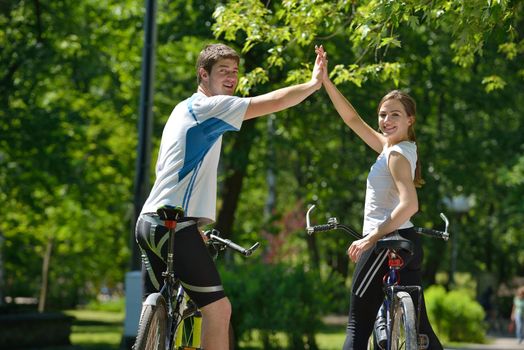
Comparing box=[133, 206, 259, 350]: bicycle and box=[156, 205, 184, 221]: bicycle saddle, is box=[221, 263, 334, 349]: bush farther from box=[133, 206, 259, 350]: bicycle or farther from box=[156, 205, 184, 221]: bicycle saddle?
box=[156, 205, 184, 221]: bicycle saddle

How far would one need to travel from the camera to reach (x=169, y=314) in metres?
4.96

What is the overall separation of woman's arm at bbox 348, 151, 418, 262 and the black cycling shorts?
3.14ft

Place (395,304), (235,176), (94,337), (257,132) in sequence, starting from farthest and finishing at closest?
(94,337) < (235,176) < (257,132) < (395,304)

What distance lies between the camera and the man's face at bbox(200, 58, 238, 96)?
5180mm

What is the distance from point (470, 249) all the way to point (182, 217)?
143 feet

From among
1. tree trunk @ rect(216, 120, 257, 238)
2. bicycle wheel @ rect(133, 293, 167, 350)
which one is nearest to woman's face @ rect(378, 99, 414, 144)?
bicycle wheel @ rect(133, 293, 167, 350)

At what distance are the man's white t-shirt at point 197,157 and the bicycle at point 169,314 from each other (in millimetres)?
130

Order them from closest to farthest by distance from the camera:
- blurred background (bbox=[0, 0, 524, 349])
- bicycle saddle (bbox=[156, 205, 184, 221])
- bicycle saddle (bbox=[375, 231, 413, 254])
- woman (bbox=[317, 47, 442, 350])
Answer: bicycle saddle (bbox=[156, 205, 184, 221]) < bicycle saddle (bbox=[375, 231, 413, 254]) < woman (bbox=[317, 47, 442, 350]) < blurred background (bbox=[0, 0, 524, 349])

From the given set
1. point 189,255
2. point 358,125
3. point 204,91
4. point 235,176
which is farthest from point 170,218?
point 235,176

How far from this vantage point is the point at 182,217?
487 cm

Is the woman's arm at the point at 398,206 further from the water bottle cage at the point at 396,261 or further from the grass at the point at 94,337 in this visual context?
the grass at the point at 94,337

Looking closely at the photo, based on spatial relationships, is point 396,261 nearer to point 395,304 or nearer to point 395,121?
point 395,304

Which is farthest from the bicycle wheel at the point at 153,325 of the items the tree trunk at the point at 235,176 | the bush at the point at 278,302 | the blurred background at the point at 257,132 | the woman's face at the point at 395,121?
the tree trunk at the point at 235,176

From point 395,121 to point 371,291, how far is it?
Answer: 932mm
